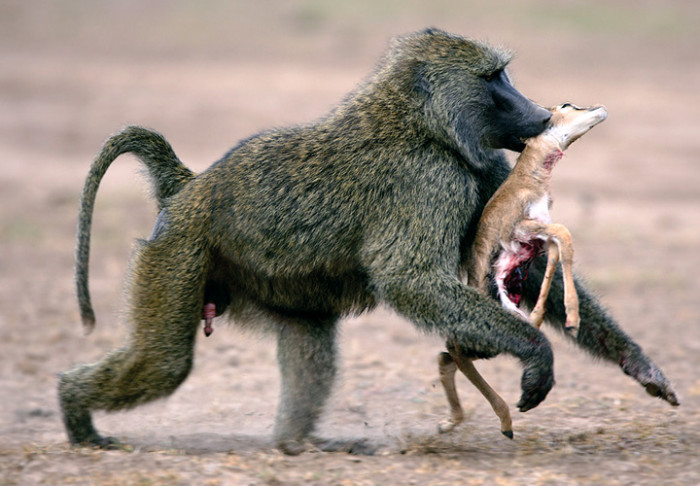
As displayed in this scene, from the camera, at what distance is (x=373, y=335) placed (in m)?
6.35

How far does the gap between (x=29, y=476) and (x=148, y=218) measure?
6.16m

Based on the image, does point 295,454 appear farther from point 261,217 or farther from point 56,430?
point 56,430

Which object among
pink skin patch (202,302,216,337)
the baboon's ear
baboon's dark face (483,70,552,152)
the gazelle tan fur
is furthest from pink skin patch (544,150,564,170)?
pink skin patch (202,302,216,337)

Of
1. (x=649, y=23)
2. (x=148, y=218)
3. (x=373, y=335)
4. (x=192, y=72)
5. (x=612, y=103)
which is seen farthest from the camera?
(x=649, y=23)

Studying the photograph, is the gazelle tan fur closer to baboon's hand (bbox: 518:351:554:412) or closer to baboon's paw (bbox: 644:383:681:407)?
baboon's hand (bbox: 518:351:554:412)

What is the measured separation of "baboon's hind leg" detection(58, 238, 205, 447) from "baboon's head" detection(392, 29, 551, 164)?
1.07 metres

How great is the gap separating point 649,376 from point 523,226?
0.80m

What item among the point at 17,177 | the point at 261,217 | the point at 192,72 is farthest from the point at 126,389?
the point at 192,72

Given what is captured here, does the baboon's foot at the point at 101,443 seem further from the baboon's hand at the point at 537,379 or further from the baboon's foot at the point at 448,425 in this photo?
the baboon's hand at the point at 537,379

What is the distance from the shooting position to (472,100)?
12.7 feet

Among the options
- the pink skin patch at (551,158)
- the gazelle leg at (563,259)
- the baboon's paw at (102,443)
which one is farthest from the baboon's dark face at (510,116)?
the baboon's paw at (102,443)

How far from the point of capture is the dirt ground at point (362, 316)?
3.80 metres

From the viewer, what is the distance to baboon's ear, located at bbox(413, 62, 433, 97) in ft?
12.8

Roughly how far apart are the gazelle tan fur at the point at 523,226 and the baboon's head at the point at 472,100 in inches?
3.8
